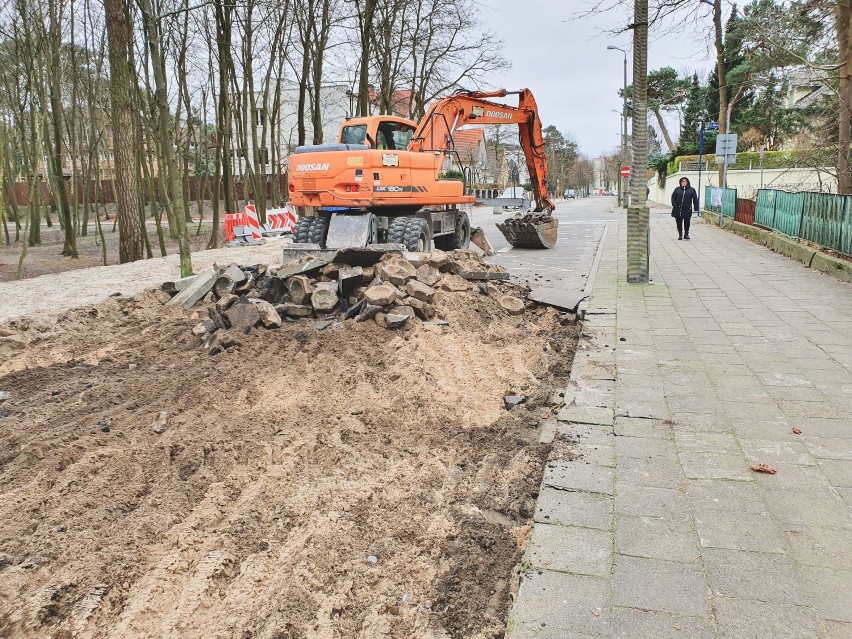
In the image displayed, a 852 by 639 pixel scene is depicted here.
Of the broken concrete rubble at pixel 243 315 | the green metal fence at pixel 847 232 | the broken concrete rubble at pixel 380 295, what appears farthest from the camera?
the green metal fence at pixel 847 232

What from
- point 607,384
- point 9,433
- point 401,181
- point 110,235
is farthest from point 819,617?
point 110,235

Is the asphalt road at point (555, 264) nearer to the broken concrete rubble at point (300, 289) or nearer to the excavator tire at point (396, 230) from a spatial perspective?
the excavator tire at point (396, 230)

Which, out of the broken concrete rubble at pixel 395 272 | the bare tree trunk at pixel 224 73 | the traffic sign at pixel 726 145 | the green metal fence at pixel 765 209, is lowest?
the broken concrete rubble at pixel 395 272

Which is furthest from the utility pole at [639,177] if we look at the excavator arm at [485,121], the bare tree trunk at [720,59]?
the bare tree trunk at [720,59]

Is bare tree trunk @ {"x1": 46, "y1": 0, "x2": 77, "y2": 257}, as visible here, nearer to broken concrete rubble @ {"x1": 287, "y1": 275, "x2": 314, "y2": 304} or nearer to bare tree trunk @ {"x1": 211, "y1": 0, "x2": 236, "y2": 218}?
bare tree trunk @ {"x1": 211, "y1": 0, "x2": 236, "y2": 218}

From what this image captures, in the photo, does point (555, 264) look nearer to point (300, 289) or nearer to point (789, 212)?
point (789, 212)

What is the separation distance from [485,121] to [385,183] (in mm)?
5179

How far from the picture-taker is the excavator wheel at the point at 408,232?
1094 centimetres

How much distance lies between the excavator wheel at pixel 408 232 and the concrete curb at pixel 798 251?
22.3ft

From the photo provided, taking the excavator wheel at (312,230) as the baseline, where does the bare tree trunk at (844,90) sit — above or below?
above

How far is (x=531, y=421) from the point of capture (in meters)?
4.73

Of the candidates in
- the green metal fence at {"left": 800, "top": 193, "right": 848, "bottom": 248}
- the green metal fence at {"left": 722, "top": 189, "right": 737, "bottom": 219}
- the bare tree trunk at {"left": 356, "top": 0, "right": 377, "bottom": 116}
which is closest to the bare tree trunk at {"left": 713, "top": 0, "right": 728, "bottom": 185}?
the green metal fence at {"left": 722, "top": 189, "right": 737, "bottom": 219}

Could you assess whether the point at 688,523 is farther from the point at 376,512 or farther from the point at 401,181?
the point at 401,181

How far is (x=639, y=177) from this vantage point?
33.6 ft
